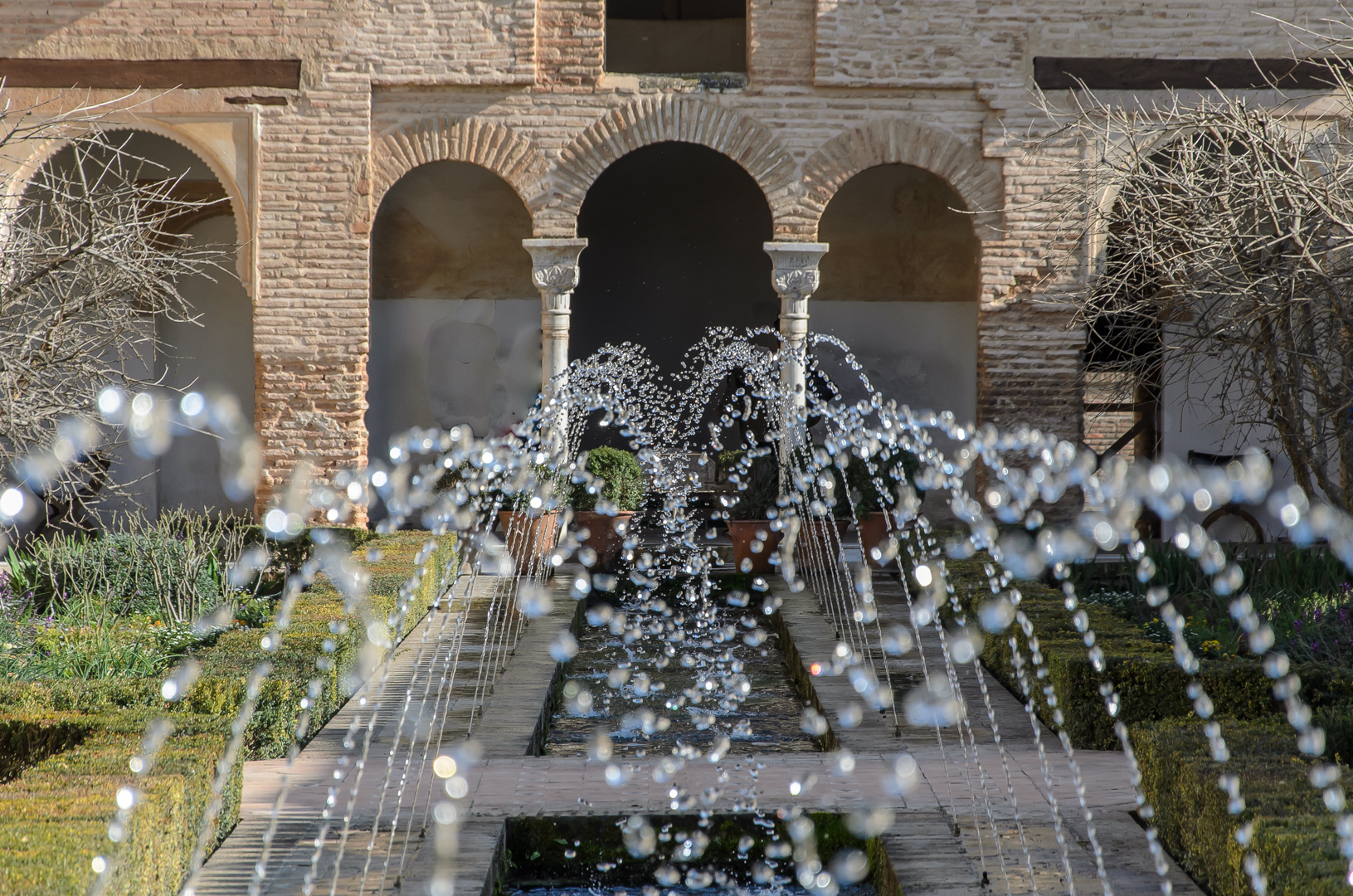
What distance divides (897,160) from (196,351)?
7126mm

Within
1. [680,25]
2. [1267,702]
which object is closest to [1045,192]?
[680,25]

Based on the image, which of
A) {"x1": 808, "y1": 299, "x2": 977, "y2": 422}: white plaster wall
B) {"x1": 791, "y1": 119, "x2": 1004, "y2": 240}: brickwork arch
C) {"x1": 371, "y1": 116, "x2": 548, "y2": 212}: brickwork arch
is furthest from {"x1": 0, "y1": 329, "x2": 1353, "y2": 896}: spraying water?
{"x1": 371, "y1": 116, "x2": 548, "y2": 212}: brickwork arch

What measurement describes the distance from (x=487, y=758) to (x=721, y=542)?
19.9 ft

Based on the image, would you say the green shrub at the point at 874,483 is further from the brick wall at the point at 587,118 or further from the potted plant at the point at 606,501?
the potted plant at the point at 606,501

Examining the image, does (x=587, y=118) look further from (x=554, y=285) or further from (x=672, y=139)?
(x=554, y=285)

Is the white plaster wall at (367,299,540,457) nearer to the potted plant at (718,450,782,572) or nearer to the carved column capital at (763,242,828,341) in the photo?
the carved column capital at (763,242,828,341)

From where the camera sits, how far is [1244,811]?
325 centimetres

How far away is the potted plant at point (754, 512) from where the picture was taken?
9.11 metres

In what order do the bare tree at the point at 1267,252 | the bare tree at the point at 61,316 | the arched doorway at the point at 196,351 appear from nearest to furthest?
1. the bare tree at the point at 61,316
2. the bare tree at the point at 1267,252
3. the arched doorway at the point at 196,351

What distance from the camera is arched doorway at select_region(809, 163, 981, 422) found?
39.9ft

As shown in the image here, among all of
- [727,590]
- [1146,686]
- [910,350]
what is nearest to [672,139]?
[910,350]

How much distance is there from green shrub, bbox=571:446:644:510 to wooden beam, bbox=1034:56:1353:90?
188 inches

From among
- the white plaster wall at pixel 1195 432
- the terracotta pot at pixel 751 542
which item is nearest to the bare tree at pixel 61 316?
the terracotta pot at pixel 751 542

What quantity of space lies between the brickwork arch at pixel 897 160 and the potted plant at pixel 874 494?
2.31 metres
